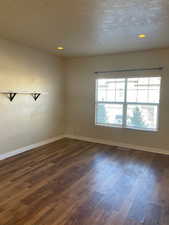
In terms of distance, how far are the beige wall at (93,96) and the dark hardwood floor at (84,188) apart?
522 mm

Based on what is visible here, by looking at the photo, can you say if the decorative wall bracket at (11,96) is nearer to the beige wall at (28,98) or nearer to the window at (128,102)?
the beige wall at (28,98)

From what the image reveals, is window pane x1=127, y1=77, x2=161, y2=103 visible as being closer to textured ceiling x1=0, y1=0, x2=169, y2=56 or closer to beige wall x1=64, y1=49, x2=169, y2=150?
beige wall x1=64, y1=49, x2=169, y2=150

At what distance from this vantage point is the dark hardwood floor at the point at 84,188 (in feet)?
6.63

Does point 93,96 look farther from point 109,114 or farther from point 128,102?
point 128,102

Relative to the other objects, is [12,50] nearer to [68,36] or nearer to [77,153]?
[68,36]

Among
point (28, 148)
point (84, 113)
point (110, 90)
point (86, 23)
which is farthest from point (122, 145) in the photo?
point (86, 23)

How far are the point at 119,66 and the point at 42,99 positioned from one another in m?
2.34

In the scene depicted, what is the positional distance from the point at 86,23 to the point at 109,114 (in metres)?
2.84

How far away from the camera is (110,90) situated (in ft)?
16.1

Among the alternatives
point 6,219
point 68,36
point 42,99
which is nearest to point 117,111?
point 42,99

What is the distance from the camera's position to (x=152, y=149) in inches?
173

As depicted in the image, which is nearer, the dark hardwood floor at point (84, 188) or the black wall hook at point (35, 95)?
the dark hardwood floor at point (84, 188)

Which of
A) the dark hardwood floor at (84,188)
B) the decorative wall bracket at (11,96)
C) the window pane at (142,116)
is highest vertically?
the decorative wall bracket at (11,96)

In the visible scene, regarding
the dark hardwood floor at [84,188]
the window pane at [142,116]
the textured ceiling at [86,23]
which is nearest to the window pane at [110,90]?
the window pane at [142,116]
